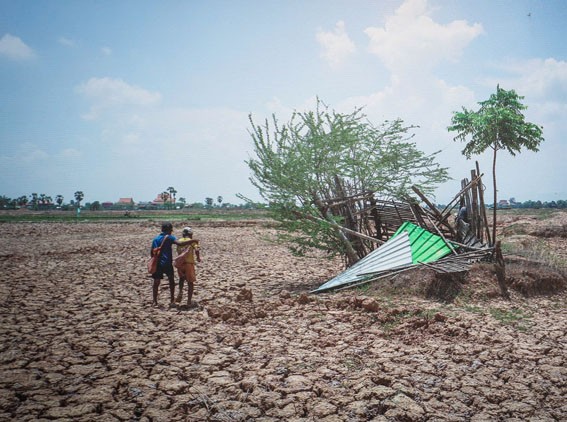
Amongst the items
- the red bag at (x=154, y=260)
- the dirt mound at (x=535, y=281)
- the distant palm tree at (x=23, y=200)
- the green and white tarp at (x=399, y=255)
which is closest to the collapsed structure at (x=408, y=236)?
the green and white tarp at (x=399, y=255)

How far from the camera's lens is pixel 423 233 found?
285 inches

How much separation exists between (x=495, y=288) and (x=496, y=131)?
32.8 feet

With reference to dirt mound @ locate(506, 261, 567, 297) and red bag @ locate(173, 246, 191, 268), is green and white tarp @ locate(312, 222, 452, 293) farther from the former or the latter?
red bag @ locate(173, 246, 191, 268)

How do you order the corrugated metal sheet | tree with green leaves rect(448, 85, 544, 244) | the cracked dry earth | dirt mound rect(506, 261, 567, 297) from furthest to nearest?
tree with green leaves rect(448, 85, 544, 244) < the corrugated metal sheet < dirt mound rect(506, 261, 567, 297) < the cracked dry earth

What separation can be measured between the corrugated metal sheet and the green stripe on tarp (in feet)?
0.36

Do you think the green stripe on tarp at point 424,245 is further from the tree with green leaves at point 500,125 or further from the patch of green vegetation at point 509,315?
the tree with green leaves at point 500,125

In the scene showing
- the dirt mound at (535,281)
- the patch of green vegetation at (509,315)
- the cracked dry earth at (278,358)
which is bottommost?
the cracked dry earth at (278,358)

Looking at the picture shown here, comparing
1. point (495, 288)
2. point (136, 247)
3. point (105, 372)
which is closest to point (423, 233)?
point (495, 288)

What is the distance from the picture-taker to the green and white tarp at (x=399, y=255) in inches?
254

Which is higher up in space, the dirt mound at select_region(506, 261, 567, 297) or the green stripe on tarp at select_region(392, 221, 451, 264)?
the green stripe on tarp at select_region(392, 221, 451, 264)

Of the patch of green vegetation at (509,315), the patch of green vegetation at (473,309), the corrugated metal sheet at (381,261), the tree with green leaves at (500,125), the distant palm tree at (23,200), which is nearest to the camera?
the patch of green vegetation at (509,315)

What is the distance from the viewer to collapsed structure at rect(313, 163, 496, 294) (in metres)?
6.45

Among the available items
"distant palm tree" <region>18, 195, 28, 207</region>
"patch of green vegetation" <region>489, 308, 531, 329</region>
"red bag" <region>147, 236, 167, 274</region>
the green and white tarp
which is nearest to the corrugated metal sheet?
the green and white tarp

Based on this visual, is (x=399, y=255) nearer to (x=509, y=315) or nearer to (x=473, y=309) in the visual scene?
(x=473, y=309)
